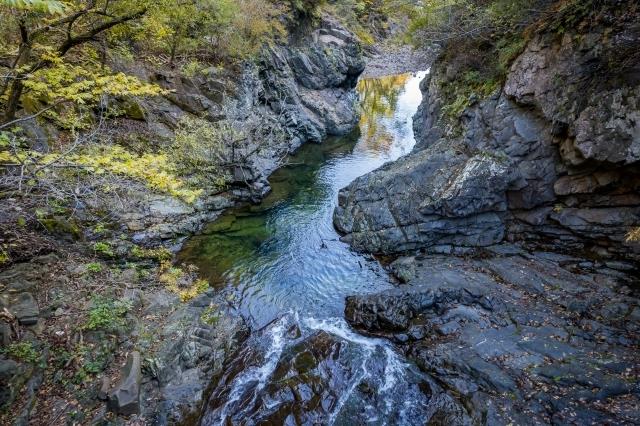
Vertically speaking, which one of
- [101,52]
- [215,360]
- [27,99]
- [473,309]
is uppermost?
[101,52]

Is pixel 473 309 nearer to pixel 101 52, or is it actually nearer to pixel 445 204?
pixel 445 204

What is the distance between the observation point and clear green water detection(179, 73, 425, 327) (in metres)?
11.2

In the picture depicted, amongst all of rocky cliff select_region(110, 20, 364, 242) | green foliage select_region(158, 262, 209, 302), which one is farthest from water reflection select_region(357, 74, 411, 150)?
green foliage select_region(158, 262, 209, 302)

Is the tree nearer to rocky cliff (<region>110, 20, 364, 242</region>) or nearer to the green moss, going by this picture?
rocky cliff (<region>110, 20, 364, 242</region>)

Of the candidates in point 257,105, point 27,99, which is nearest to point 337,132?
point 257,105

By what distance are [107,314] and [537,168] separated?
1289 centimetres

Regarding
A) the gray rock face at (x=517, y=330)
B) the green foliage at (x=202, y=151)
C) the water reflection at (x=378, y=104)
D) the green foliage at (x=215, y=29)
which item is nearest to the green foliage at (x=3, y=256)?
the green foliage at (x=202, y=151)

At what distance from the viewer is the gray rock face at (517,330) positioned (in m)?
6.94

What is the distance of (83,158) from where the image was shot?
6.13 meters

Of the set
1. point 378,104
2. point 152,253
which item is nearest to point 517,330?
point 152,253

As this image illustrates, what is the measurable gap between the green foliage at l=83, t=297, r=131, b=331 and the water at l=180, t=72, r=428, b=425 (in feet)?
9.35

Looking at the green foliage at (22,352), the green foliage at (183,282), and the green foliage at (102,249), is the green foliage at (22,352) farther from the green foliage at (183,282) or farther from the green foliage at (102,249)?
the green foliage at (102,249)

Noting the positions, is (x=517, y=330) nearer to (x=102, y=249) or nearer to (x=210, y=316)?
(x=210, y=316)

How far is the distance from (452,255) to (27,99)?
587 inches
